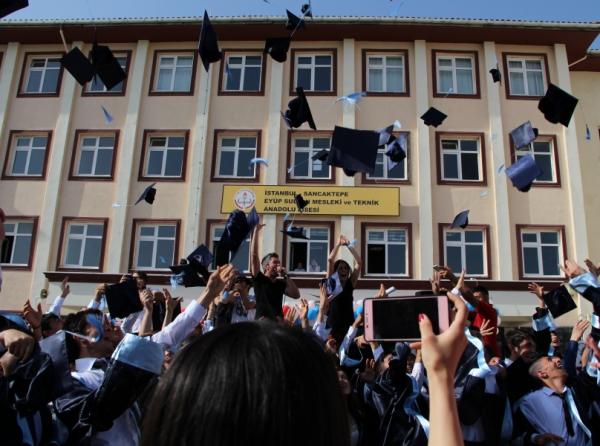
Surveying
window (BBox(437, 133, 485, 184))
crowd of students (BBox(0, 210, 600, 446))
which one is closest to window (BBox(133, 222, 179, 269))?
window (BBox(437, 133, 485, 184))

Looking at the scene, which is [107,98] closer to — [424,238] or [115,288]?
[424,238]

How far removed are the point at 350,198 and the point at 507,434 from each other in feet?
41.6

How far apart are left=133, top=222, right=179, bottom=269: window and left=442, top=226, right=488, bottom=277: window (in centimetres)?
821

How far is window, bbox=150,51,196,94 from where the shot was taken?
18828 mm

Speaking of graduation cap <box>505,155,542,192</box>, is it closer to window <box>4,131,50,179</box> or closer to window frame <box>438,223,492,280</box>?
window frame <box>438,223,492,280</box>

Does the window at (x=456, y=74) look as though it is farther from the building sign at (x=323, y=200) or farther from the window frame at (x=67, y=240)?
the window frame at (x=67, y=240)

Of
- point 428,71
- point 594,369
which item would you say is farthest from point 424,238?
point 594,369

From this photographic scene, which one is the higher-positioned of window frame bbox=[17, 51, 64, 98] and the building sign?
window frame bbox=[17, 51, 64, 98]

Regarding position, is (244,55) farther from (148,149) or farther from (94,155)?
(94,155)

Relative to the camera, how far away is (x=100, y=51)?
1016cm

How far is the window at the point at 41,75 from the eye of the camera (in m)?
19.1

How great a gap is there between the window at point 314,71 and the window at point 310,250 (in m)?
4.83

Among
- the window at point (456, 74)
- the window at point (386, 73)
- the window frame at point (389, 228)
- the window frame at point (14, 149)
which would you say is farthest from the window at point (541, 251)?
the window frame at point (14, 149)

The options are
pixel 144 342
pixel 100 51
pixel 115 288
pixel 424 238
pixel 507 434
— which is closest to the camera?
pixel 144 342
